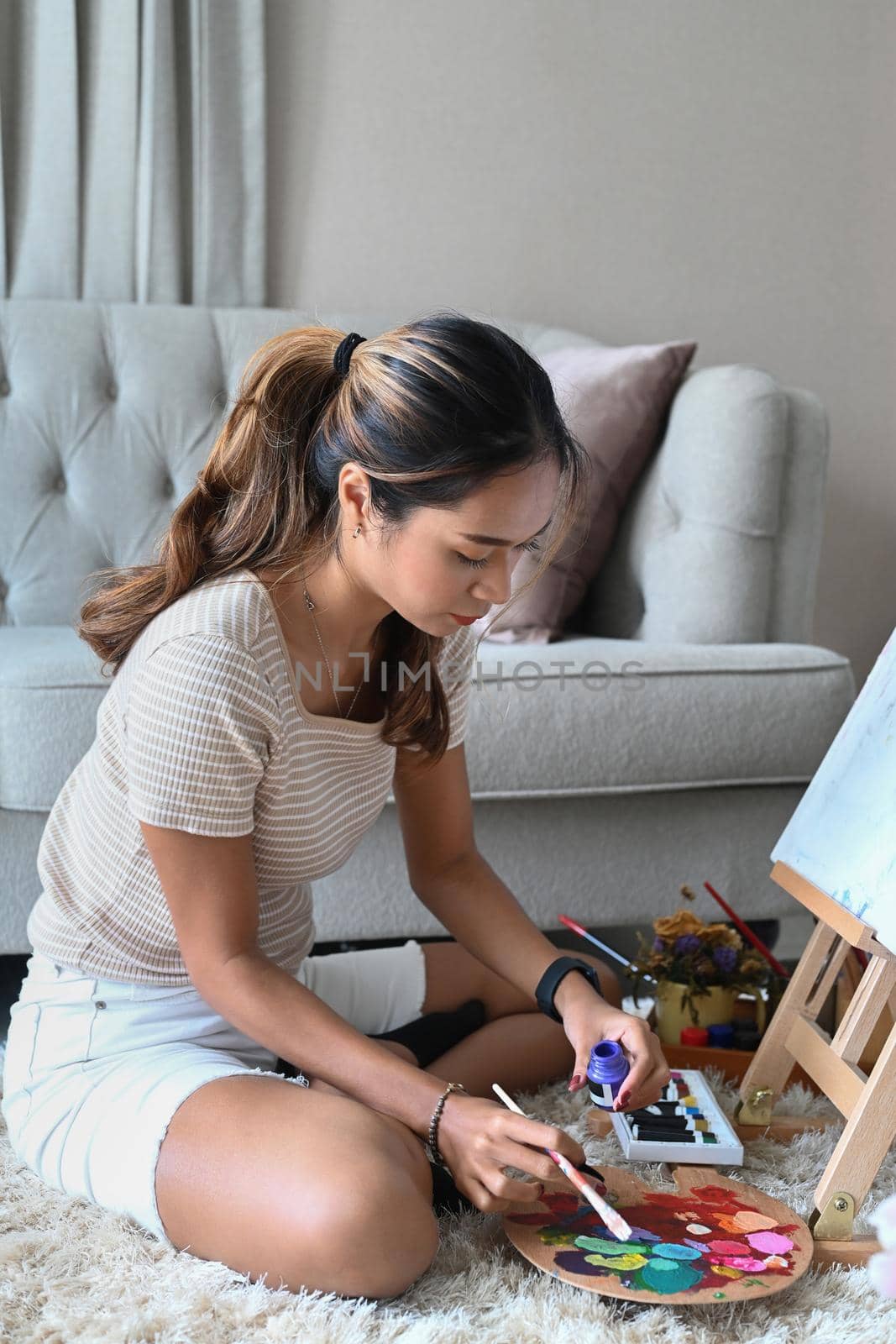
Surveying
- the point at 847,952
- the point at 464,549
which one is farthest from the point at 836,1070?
the point at 464,549

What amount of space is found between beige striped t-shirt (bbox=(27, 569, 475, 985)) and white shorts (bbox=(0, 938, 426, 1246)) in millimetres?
24

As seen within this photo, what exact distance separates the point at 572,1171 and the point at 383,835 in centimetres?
68

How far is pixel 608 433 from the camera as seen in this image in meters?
1.84

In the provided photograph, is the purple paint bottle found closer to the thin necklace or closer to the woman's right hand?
the woman's right hand

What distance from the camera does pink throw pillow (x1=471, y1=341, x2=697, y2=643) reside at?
1837mm

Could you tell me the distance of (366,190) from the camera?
7.38 ft

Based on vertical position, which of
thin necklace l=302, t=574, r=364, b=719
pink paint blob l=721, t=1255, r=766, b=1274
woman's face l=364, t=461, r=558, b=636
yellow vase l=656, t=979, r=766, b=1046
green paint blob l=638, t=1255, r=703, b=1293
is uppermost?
woman's face l=364, t=461, r=558, b=636

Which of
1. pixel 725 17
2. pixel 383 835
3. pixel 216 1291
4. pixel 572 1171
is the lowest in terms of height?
pixel 383 835

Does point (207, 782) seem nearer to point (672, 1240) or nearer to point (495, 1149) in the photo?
point (495, 1149)

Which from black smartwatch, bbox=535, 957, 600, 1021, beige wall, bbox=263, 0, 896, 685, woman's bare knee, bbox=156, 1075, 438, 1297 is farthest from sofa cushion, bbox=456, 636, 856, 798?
beige wall, bbox=263, 0, 896, 685

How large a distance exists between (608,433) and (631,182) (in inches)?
30.5

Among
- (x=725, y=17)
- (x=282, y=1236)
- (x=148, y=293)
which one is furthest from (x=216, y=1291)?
(x=725, y=17)

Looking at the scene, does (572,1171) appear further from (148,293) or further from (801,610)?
(148,293)

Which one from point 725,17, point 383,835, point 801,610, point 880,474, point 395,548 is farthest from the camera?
point 880,474
